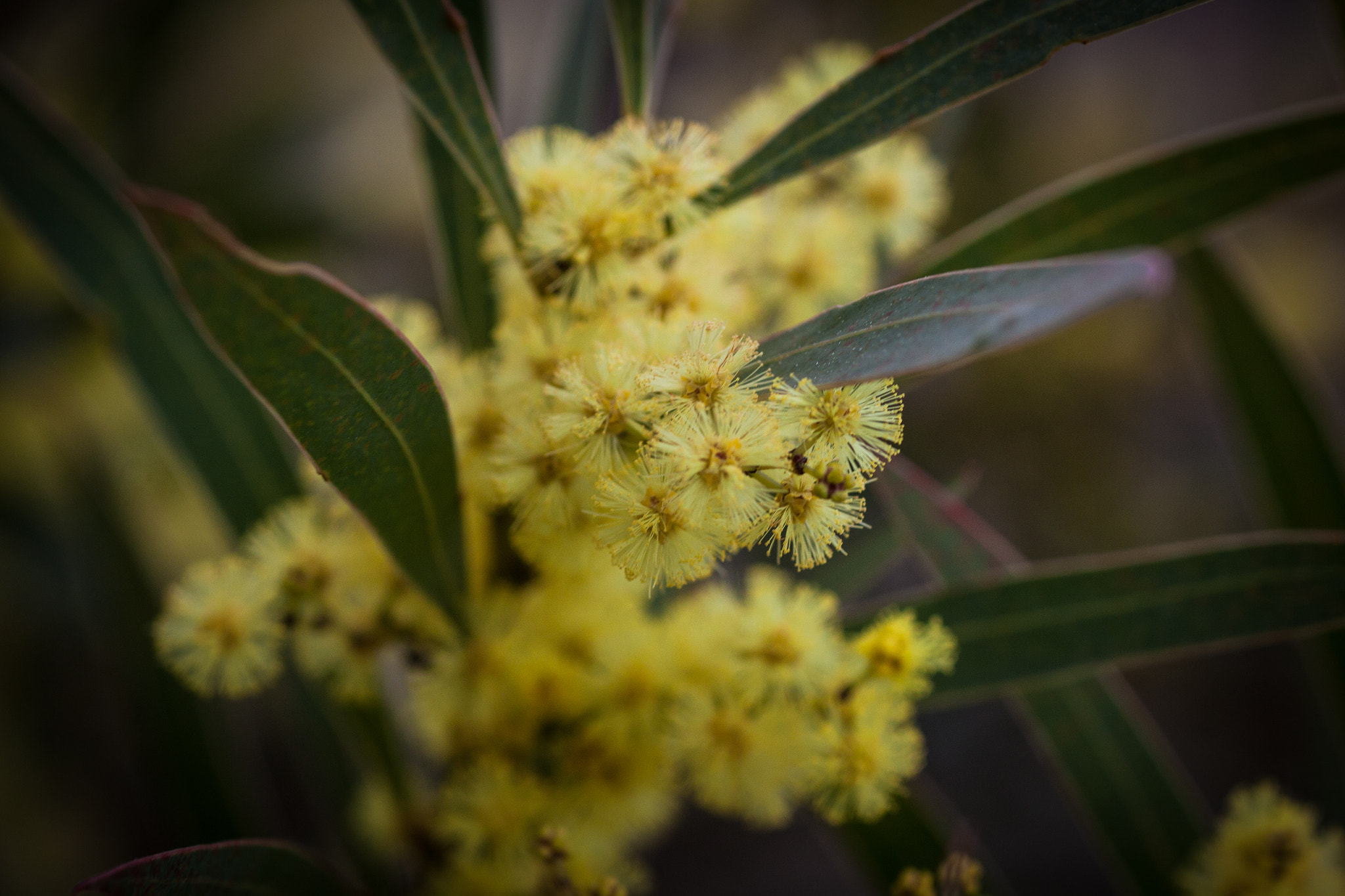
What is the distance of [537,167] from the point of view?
0.80 m

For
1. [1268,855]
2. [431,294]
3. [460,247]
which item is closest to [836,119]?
[460,247]

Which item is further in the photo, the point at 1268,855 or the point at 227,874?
the point at 1268,855

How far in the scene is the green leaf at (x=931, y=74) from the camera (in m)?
0.69

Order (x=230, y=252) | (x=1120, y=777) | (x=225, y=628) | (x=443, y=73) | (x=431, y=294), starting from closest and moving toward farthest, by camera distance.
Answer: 1. (x=230, y=252)
2. (x=443, y=73)
3. (x=225, y=628)
4. (x=1120, y=777)
5. (x=431, y=294)

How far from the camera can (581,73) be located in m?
1.23

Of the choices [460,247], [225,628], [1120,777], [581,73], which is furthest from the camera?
[581,73]

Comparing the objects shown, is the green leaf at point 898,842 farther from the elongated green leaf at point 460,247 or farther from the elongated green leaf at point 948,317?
the elongated green leaf at point 460,247

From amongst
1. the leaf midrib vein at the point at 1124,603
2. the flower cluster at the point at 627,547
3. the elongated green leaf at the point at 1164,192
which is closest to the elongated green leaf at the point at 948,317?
the flower cluster at the point at 627,547

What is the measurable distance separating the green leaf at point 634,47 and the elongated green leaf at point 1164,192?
1.34 ft

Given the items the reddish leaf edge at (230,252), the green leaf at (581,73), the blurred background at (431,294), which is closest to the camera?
the reddish leaf edge at (230,252)

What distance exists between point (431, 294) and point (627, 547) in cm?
207

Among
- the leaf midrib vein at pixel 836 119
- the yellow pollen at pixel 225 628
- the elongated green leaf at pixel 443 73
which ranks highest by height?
the leaf midrib vein at pixel 836 119

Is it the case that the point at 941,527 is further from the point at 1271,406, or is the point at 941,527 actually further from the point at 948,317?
the point at 1271,406

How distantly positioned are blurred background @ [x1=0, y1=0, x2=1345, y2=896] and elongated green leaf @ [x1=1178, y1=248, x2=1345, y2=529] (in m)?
0.05
